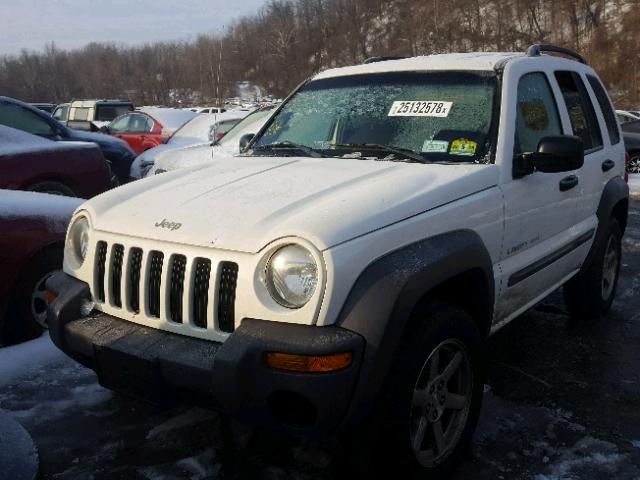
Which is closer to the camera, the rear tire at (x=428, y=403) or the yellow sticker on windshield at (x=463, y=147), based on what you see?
the rear tire at (x=428, y=403)

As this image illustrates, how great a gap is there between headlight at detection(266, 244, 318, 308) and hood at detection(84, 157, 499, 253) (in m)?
0.07

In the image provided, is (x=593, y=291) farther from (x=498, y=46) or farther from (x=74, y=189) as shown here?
(x=498, y=46)

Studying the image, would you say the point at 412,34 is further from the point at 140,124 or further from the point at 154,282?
the point at 154,282

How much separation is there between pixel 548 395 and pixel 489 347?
0.77 m

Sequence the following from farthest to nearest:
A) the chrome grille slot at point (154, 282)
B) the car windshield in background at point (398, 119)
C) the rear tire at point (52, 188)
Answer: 1. the rear tire at point (52, 188)
2. the car windshield in background at point (398, 119)
3. the chrome grille slot at point (154, 282)

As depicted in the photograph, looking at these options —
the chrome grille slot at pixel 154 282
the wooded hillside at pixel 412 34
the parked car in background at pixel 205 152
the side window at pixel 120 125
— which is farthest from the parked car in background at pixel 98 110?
the chrome grille slot at pixel 154 282

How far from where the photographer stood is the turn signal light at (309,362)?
221 centimetres

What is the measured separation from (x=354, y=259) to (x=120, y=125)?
551 inches

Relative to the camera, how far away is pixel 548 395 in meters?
3.60

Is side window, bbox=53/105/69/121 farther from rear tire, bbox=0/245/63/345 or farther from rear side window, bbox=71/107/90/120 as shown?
rear tire, bbox=0/245/63/345

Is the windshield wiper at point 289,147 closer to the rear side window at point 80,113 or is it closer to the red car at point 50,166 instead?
the red car at point 50,166

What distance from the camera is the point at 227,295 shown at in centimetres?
243

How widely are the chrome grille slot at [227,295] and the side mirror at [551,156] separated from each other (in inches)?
62.5

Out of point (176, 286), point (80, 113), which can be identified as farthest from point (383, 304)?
point (80, 113)
